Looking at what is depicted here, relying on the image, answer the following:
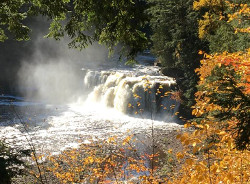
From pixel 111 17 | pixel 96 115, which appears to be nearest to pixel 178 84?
pixel 96 115

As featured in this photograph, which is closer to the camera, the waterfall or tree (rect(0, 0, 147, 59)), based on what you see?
tree (rect(0, 0, 147, 59))

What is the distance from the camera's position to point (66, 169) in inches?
494

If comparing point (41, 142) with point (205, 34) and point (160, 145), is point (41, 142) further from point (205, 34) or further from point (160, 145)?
point (205, 34)

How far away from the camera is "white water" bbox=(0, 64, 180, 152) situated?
17250 mm

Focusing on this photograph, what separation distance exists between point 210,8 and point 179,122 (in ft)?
34.2

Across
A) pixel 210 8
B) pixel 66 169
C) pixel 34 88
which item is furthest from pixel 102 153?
pixel 34 88

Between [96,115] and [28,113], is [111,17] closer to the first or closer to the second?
[96,115]

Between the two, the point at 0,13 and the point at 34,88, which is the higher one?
the point at 0,13

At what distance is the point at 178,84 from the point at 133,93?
15.5 ft

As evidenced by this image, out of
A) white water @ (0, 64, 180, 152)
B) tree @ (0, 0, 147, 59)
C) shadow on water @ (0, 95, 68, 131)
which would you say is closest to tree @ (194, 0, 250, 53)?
white water @ (0, 64, 180, 152)

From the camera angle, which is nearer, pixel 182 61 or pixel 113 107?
pixel 182 61

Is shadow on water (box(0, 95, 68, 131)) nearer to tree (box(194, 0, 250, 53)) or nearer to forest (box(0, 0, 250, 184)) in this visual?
forest (box(0, 0, 250, 184))

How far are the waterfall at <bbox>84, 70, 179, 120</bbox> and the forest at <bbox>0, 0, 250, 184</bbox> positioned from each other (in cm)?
134

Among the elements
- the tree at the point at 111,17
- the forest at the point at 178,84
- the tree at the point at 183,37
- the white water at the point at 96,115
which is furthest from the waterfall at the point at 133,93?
the tree at the point at 111,17
